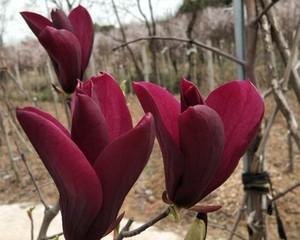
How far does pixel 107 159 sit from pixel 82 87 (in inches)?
1.9

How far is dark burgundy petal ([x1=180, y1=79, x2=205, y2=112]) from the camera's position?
0.97 feet

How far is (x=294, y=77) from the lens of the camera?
2.78 feet

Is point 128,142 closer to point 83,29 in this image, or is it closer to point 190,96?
point 190,96

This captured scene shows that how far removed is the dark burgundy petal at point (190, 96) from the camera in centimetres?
30

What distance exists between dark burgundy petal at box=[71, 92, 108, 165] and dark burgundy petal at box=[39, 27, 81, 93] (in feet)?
0.61

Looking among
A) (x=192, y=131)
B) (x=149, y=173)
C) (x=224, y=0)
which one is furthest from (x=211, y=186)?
(x=224, y=0)

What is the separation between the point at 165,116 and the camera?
1.00 feet

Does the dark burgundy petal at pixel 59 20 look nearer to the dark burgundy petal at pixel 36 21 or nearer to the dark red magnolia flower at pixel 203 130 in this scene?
the dark burgundy petal at pixel 36 21

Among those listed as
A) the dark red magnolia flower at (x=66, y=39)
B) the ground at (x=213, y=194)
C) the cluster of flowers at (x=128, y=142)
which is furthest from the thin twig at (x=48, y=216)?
the ground at (x=213, y=194)

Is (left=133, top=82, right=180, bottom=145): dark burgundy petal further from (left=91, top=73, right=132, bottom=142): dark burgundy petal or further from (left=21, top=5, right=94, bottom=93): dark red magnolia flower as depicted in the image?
(left=21, top=5, right=94, bottom=93): dark red magnolia flower

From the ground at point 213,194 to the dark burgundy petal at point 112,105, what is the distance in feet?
8.96

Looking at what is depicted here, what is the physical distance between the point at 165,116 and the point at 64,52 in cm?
18

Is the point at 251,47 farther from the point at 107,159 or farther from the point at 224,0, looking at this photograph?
the point at 224,0

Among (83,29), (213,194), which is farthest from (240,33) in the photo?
(213,194)
